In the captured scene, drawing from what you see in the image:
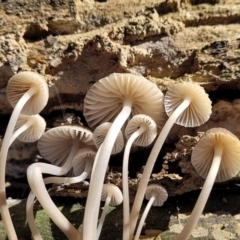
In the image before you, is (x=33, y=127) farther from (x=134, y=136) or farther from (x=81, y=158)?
(x=134, y=136)

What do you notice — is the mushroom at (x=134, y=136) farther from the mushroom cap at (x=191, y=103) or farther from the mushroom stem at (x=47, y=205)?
the mushroom stem at (x=47, y=205)

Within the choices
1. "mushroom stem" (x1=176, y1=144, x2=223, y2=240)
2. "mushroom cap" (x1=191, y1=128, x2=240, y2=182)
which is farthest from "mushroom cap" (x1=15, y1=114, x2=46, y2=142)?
"mushroom stem" (x1=176, y1=144, x2=223, y2=240)

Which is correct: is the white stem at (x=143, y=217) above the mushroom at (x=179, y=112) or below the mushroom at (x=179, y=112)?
below

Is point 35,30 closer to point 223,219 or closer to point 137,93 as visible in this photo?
Result: point 137,93

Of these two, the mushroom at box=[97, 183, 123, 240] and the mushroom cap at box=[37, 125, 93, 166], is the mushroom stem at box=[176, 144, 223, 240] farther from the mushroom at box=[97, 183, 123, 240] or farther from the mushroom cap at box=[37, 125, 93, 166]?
the mushroom cap at box=[37, 125, 93, 166]

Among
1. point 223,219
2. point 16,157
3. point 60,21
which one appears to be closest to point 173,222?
point 223,219

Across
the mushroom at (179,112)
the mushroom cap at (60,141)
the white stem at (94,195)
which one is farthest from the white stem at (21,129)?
the mushroom at (179,112)

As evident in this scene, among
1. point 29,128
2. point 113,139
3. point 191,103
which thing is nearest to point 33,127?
point 29,128
